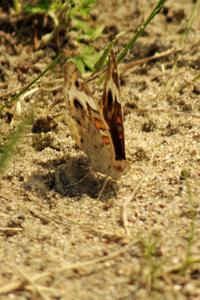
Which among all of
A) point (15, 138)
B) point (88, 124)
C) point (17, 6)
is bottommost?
point (88, 124)

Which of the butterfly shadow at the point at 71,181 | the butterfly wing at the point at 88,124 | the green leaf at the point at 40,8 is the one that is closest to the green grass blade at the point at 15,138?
the butterfly wing at the point at 88,124

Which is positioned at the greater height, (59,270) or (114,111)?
(114,111)

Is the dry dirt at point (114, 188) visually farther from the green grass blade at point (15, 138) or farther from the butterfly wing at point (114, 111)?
the green grass blade at point (15, 138)

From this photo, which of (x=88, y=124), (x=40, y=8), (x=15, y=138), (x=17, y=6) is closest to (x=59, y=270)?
(x=15, y=138)

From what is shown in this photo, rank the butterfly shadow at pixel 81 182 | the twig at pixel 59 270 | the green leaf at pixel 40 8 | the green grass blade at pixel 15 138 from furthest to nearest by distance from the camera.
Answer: the green leaf at pixel 40 8
the butterfly shadow at pixel 81 182
the twig at pixel 59 270
the green grass blade at pixel 15 138

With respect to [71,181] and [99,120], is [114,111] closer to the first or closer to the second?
[99,120]

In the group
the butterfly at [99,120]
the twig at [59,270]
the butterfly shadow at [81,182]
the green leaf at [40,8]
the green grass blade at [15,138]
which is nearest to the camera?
the green grass blade at [15,138]

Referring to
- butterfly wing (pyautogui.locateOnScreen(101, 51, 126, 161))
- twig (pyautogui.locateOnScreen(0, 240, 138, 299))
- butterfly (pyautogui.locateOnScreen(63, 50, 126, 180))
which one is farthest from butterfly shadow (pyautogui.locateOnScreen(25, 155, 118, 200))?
twig (pyautogui.locateOnScreen(0, 240, 138, 299))
